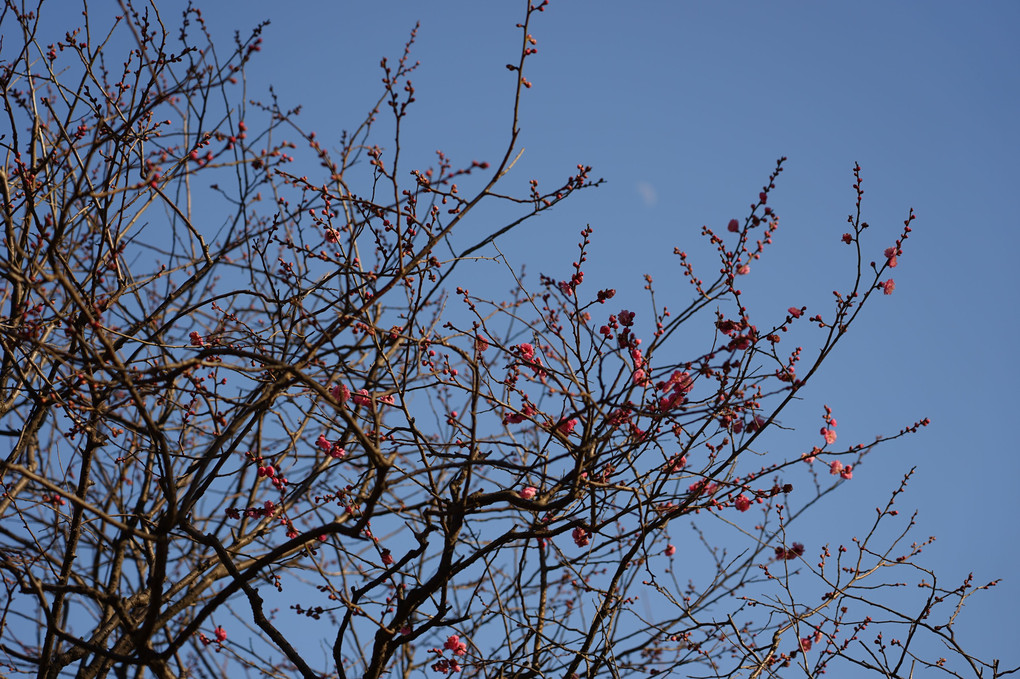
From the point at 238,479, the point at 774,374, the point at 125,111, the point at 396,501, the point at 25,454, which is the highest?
the point at 125,111

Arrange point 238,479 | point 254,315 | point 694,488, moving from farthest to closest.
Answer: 1. point 254,315
2. point 238,479
3. point 694,488

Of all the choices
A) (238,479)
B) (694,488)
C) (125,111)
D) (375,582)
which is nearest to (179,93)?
(125,111)

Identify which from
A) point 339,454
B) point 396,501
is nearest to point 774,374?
point 396,501

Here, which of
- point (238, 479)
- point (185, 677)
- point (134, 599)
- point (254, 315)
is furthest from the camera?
point (254, 315)

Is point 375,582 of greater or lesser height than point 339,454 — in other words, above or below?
below

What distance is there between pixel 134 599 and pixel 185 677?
20.2 inches

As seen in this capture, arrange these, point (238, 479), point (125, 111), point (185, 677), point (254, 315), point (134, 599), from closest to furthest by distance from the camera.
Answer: point (185, 677) → point (134, 599) → point (125, 111) → point (238, 479) → point (254, 315)

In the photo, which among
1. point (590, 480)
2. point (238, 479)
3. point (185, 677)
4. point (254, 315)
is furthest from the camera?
point (254, 315)

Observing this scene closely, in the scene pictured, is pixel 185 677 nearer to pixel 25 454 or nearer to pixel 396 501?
pixel 396 501

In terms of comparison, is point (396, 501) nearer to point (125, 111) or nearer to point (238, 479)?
point (238, 479)

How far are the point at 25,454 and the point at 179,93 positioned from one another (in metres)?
2.09

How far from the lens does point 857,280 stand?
10.6 feet

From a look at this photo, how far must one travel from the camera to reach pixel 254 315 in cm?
561

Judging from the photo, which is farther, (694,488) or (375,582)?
(694,488)
